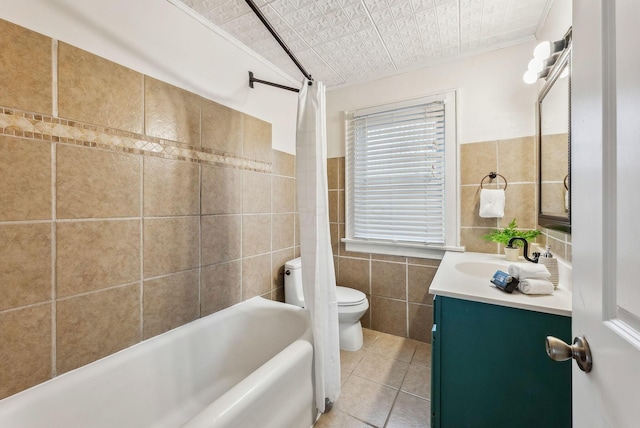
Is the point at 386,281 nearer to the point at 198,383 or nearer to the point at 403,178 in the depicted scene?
the point at 403,178

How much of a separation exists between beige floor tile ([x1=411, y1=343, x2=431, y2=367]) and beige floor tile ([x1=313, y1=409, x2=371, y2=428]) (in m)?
0.70

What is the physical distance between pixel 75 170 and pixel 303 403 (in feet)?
4.74

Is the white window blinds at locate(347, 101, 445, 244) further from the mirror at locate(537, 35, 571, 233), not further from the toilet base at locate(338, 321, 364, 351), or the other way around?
the toilet base at locate(338, 321, 364, 351)

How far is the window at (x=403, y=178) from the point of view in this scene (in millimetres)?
1979

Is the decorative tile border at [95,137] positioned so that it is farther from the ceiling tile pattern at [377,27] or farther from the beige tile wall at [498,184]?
the beige tile wall at [498,184]

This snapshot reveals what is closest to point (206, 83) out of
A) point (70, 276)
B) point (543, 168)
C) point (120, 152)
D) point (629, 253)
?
Result: point (120, 152)

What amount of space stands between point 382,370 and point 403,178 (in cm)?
149

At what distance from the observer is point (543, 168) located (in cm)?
156

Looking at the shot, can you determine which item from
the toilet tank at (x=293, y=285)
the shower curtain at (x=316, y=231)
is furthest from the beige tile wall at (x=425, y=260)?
the shower curtain at (x=316, y=231)

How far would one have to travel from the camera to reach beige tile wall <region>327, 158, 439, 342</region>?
82.2 inches

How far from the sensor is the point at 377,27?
1.64 m

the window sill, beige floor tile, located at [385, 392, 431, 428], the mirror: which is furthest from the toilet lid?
the mirror

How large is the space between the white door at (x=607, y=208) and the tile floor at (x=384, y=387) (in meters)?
1.09

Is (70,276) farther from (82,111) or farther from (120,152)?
(82,111)
